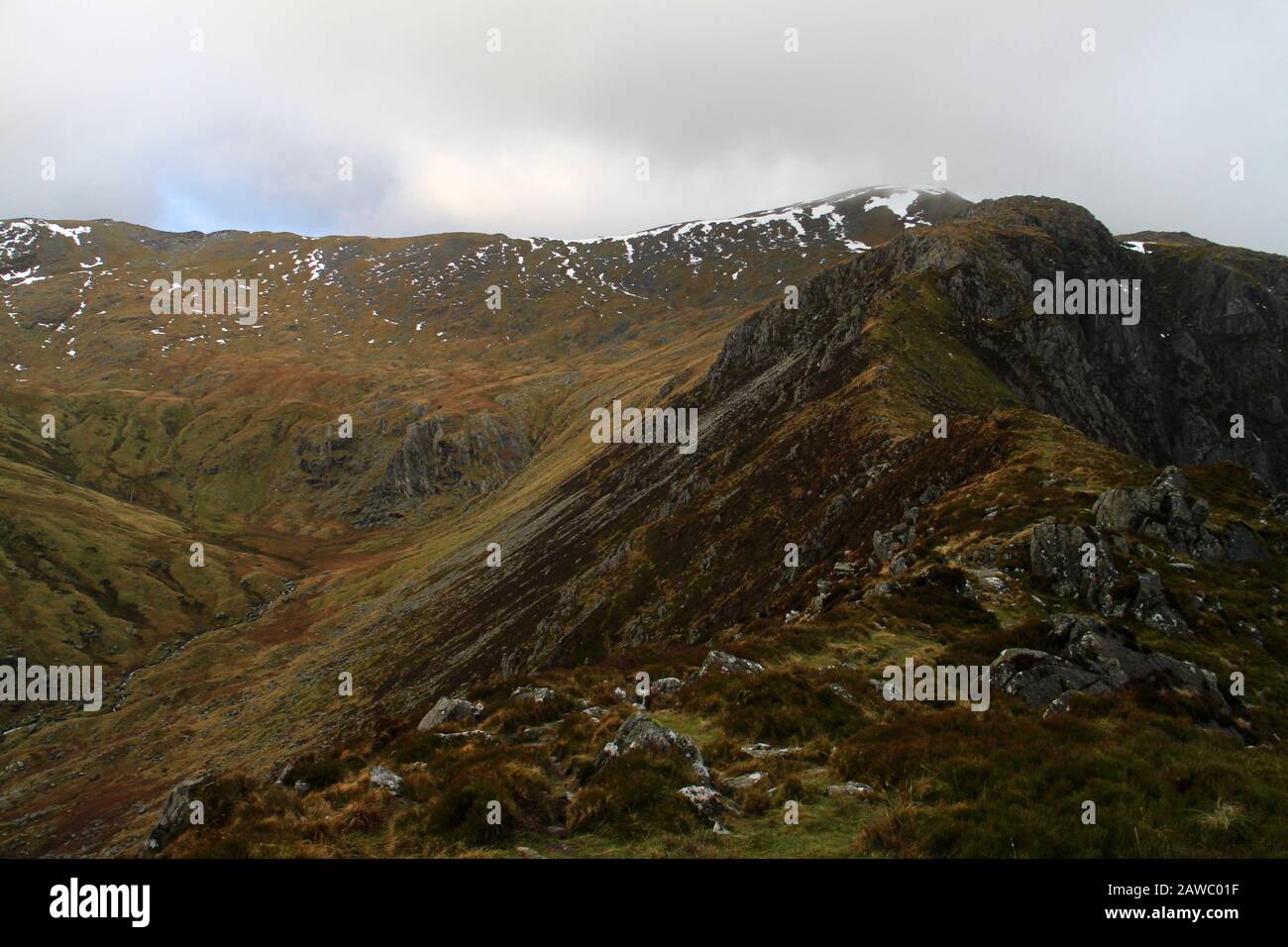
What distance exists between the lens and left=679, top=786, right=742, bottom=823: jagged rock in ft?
39.6

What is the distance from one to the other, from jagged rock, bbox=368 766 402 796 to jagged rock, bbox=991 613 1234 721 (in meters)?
14.7

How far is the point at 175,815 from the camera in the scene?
47.2 feet

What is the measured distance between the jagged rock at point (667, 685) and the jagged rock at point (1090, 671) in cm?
898

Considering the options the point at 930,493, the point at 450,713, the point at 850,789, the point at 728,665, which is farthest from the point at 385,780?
the point at 930,493

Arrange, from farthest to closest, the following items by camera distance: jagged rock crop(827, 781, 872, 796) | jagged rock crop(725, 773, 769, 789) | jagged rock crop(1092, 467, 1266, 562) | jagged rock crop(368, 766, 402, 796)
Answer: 1. jagged rock crop(1092, 467, 1266, 562)
2. jagged rock crop(368, 766, 402, 796)
3. jagged rock crop(725, 773, 769, 789)
4. jagged rock crop(827, 781, 872, 796)

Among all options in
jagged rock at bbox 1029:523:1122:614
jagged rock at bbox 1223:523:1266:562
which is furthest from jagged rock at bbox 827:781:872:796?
jagged rock at bbox 1223:523:1266:562

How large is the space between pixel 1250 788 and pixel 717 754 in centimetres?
944

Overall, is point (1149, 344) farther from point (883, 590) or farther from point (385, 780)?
point (385, 780)

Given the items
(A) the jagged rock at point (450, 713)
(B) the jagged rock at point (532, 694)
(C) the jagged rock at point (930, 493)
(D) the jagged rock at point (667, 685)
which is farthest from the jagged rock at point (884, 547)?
(A) the jagged rock at point (450, 713)

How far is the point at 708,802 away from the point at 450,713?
11007mm

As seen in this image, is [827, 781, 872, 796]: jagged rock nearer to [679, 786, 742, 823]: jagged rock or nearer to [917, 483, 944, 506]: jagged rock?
[679, 786, 742, 823]: jagged rock
